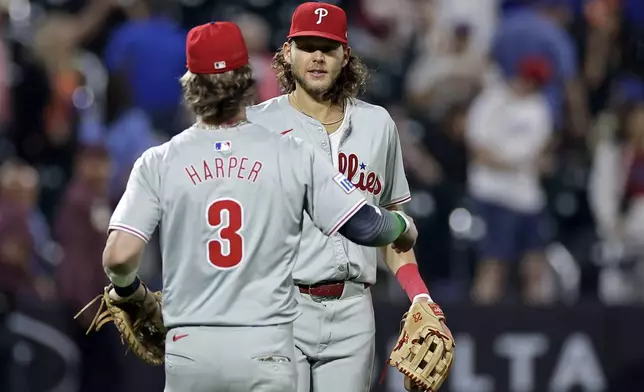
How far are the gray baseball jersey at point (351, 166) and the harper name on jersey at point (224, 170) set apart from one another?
799mm

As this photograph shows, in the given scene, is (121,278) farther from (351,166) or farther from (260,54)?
(260,54)

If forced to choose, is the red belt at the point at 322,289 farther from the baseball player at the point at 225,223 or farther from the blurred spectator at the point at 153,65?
the blurred spectator at the point at 153,65

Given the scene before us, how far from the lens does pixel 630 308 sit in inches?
321

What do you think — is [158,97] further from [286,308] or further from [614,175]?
[286,308]

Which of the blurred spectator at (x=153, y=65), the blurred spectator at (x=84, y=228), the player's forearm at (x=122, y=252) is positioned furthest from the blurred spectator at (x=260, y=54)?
the player's forearm at (x=122, y=252)

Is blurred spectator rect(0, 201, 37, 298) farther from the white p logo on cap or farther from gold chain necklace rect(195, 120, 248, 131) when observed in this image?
gold chain necklace rect(195, 120, 248, 131)

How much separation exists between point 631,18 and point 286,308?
259 inches

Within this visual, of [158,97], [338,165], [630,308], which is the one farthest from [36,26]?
[338,165]

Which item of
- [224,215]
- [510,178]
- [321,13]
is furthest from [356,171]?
[510,178]

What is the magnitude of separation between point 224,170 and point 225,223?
6.4 inches

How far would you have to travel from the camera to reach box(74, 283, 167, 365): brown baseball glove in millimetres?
4395

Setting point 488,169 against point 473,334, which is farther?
point 488,169

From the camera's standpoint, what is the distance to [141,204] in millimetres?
3863

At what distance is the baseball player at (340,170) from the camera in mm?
4574
